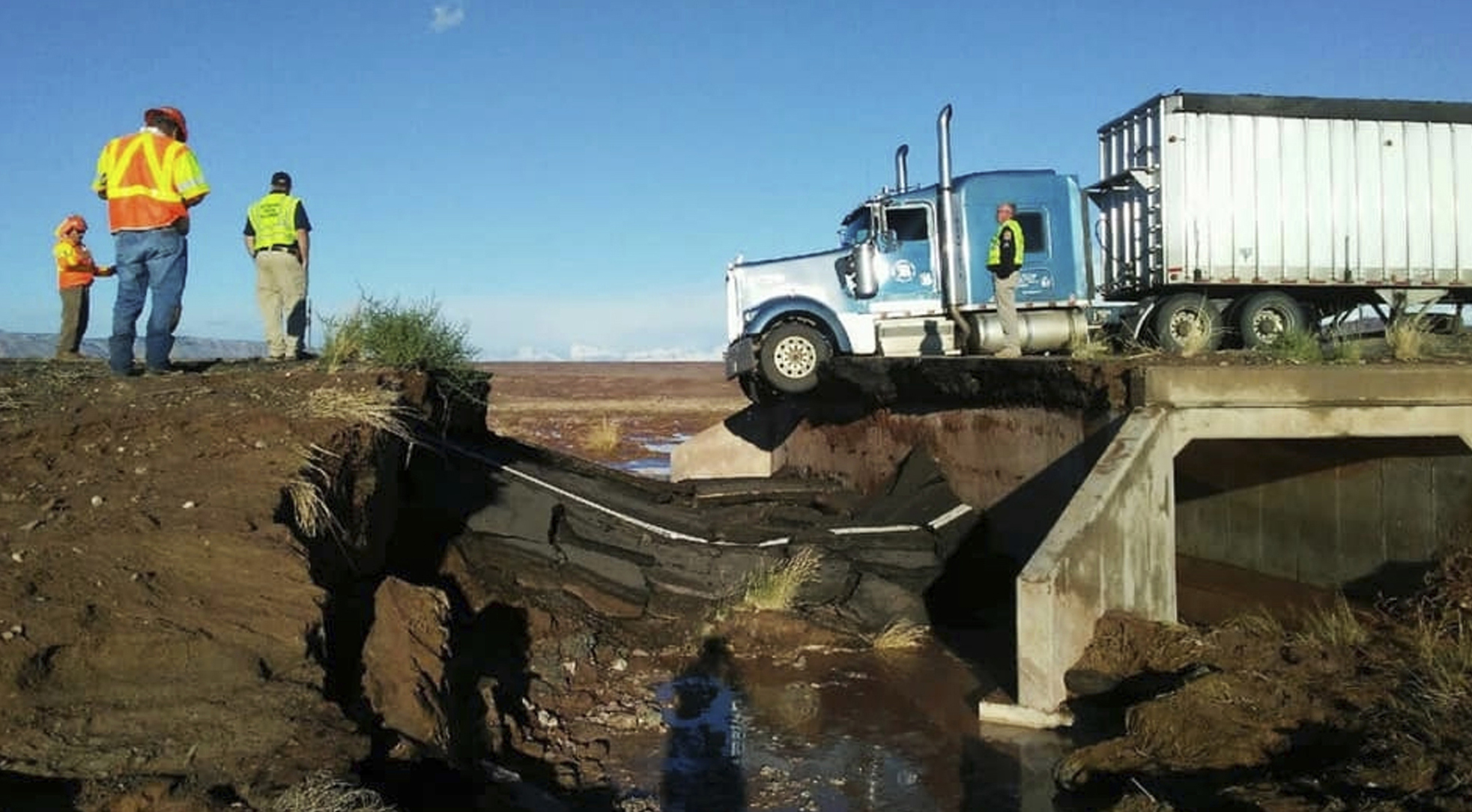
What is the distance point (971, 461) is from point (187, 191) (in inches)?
319

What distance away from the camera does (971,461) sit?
43.4 ft

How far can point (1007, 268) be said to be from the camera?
13.3 metres

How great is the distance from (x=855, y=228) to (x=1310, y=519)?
6624mm

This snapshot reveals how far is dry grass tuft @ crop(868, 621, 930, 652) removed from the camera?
10898mm

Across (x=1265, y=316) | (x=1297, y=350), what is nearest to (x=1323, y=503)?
(x=1297, y=350)

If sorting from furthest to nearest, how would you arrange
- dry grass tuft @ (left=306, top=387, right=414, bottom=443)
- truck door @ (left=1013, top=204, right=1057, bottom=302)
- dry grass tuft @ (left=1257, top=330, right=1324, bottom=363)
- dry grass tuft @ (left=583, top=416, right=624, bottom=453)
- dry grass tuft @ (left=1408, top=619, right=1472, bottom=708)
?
dry grass tuft @ (left=583, top=416, right=624, bottom=453)
truck door @ (left=1013, top=204, right=1057, bottom=302)
dry grass tuft @ (left=1257, top=330, right=1324, bottom=363)
dry grass tuft @ (left=306, top=387, right=414, bottom=443)
dry grass tuft @ (left=1408, top=619, right=1472, bottom=708)

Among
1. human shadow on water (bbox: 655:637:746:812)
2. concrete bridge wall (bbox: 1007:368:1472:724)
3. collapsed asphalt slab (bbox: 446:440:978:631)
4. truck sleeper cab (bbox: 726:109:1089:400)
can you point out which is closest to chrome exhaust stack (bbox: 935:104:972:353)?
truck sleeper cab (bbox: 726:109:1089:400)

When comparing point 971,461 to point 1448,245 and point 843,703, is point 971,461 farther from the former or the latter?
point 1448,245

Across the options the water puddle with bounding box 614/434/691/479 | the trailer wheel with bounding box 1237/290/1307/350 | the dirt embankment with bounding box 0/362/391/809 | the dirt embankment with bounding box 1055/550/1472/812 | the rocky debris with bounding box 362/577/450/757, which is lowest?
the water puddle with bounding box 614/434/691/479

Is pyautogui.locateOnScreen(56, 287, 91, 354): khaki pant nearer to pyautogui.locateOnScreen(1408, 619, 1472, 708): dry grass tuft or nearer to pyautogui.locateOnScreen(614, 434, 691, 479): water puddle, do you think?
pyautogui.locateOnScreen(614, 434, 691, 479): water puddle

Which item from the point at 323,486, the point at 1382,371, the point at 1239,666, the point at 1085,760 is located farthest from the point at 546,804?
the point at 1382,371

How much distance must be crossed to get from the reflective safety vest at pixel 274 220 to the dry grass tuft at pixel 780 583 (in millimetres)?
5077

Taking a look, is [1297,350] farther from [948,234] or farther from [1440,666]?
[948,234]

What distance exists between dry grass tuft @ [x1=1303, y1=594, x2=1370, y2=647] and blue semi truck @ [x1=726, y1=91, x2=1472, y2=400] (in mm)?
6542
